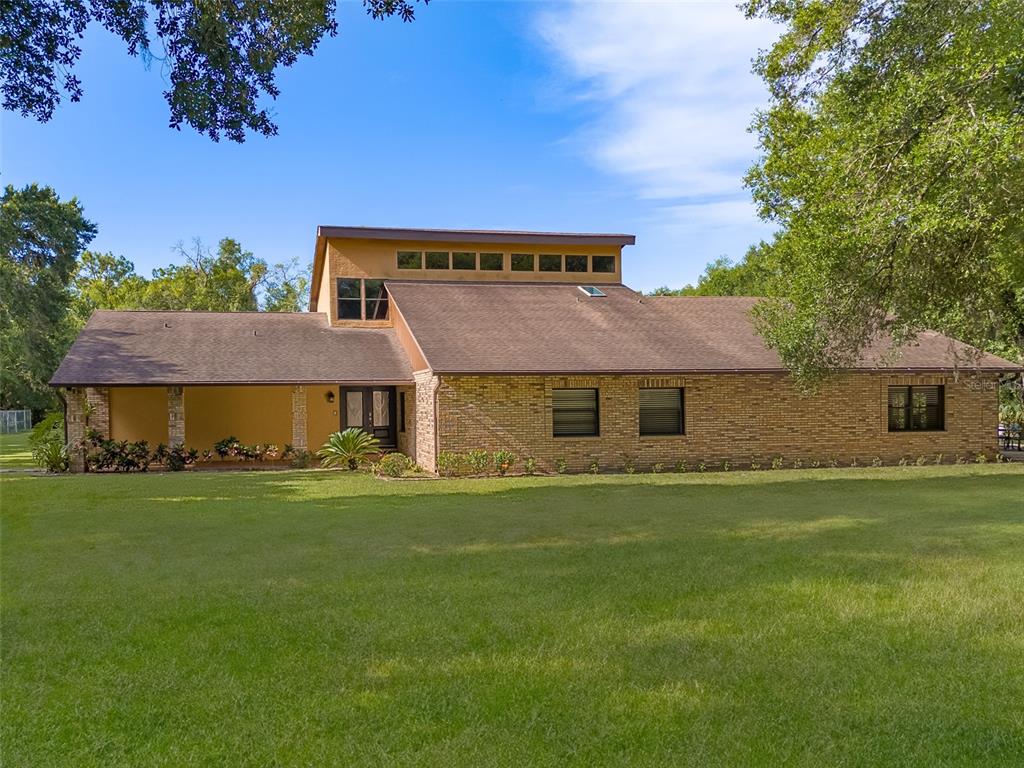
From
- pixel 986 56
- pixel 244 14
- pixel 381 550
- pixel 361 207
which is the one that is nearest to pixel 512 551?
pixel 381 550

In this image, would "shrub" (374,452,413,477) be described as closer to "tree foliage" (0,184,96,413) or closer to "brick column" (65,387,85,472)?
"brick column" (65,387,85,472)

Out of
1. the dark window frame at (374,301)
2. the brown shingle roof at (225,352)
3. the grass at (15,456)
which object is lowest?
the grass at (15,456)

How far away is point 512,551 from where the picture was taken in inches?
360

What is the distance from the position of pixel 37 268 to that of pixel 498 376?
30316 millimetres

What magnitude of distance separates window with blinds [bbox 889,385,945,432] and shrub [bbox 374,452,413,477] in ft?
43.4

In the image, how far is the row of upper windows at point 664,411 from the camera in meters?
19.9

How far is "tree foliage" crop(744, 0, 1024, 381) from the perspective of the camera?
11.6 metres

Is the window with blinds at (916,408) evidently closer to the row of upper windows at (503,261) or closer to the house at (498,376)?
the house at (498,376)

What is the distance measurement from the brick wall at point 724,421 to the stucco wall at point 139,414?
28.0 feet

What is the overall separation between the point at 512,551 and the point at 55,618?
4.62m

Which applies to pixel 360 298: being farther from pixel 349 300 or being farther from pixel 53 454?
pixel 53 454

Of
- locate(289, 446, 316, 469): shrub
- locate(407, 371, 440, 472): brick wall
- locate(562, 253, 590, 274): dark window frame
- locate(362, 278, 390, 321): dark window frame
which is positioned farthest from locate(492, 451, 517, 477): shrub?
locate(562, 253, 590, 274): dark window frame

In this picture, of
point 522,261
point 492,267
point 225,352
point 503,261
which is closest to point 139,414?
point 225,352

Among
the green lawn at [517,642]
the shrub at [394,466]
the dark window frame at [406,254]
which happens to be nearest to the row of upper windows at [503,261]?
the dark window frame at [406,254]
